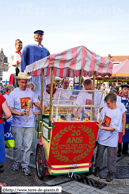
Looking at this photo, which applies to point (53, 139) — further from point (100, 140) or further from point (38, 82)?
point (38, 82)

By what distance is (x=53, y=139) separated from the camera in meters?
3.19

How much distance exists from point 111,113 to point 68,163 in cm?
112

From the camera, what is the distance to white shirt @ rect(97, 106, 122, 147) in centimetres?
354

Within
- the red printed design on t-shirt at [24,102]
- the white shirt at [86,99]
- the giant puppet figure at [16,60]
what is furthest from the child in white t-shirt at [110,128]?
the giant puppet figure at [16,60]

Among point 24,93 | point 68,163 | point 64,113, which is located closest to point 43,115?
point 24,93

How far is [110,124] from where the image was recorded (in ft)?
11.8

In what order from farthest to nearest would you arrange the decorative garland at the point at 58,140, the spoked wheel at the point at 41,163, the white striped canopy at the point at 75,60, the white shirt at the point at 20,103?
the white shirt at the point at 20,103, the spoked wheel at the point at 41,163, the decorative garland at the point at 58,140, the white striped canopy at the point at 75,60

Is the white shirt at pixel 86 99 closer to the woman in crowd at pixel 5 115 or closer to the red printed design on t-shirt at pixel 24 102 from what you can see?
the red printed design on t-shirt at pixel 24 102

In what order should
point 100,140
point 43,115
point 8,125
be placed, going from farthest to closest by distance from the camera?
point 43,115, point 100,140, point 8,125

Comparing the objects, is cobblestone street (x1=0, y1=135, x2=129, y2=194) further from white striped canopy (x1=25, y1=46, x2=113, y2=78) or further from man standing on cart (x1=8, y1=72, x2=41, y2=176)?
white striped canopy (x1=25, y1=46, x2=113, y2=78)

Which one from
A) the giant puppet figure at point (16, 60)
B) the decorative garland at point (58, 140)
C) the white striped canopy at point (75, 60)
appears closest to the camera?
the white striped canopy at point (75, 60)

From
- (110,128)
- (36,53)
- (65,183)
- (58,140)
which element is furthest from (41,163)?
(36,53)

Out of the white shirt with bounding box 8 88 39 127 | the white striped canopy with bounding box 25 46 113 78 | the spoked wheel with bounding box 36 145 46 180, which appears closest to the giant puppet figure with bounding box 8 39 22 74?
the white shirt with bounding box 8 88 39 127

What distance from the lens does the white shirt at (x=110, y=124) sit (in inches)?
139
